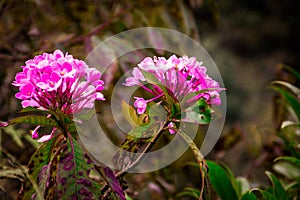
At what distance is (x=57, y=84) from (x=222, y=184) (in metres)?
0.37

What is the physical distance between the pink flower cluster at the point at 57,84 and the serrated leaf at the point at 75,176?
41 mm

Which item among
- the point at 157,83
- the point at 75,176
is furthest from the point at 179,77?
the point at 75,176

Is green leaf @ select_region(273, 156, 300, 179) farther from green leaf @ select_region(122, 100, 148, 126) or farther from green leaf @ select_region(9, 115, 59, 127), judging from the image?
green leaf @ select_region(9, 115, 59, 127)

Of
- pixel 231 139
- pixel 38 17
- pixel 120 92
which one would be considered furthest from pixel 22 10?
pixel 231 139

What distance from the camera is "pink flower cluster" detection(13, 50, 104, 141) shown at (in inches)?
18.6

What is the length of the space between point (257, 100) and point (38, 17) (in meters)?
2.52

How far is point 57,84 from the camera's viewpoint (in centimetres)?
46

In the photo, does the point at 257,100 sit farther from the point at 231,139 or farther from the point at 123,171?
the point at 123,171

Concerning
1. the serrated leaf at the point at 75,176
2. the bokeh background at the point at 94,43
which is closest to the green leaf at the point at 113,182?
the serrated leaf at the point at 75,176

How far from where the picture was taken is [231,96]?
135 inches

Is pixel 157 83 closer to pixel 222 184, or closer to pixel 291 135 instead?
pixel 222 184

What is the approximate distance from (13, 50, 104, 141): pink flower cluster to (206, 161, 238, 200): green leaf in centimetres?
31

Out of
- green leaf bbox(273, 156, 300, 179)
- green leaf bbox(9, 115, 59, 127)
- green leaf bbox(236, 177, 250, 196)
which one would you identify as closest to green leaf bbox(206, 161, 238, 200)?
green leaf bbox(236, 177, 250, 196)

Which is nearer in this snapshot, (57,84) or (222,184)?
(57,84)
